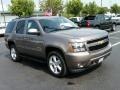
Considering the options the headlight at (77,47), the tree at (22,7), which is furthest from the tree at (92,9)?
the headlight at (77,47)

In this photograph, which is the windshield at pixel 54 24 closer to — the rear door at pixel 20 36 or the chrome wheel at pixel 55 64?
the chrome wheel at pixel 55 64

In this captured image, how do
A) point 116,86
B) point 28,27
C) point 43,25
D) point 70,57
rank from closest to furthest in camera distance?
point 116,86 → point 70,57 → point 43,25 → point 28,27

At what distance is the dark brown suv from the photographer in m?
6.50

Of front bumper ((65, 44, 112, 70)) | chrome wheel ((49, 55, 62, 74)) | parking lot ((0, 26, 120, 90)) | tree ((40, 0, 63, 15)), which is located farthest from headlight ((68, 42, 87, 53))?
tree ((40, 0, 63, 15))

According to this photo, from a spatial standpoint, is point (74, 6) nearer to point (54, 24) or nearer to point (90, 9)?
point (90, 9)

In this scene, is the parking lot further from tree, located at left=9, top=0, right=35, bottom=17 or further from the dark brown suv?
tree, located at left=9, top=0, right=35, bottom=17

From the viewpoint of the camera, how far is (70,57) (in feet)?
21.3

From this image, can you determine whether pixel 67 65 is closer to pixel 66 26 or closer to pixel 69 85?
pixel 69 85

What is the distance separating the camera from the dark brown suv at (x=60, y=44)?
256 inches

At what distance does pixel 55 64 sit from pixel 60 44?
75 centimetres

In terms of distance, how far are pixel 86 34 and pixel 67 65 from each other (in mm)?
991

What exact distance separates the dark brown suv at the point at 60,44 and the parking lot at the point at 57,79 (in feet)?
1.13

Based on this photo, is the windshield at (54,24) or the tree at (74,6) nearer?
the windshield at (54,24)

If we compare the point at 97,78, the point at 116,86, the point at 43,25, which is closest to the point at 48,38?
the point at 43,25
